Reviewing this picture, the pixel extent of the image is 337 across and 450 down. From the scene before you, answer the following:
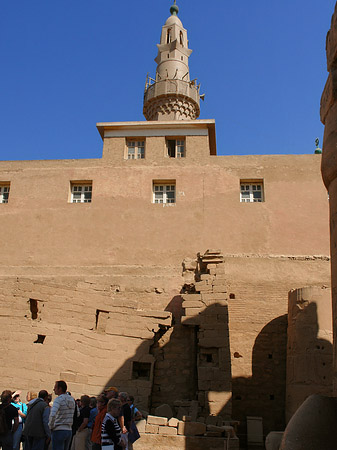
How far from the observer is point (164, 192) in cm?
2050

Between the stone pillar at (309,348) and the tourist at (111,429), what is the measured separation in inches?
292

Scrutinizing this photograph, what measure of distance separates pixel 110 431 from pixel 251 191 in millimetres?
14969

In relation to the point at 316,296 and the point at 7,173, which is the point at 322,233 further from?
the point at 7,173

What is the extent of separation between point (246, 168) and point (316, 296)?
776cm

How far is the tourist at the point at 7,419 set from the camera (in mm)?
7660

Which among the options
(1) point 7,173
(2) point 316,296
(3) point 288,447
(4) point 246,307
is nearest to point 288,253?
(4) point 246,307

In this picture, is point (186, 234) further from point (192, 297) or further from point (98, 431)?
point (98, 431)

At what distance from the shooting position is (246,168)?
66.5 feet

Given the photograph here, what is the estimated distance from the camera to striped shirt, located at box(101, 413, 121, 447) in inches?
250

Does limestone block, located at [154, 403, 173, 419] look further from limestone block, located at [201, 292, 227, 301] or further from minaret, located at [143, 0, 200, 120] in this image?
minaret, located at [143, 0, 200, 120]

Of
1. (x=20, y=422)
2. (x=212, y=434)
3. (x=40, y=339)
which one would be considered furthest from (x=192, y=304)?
(x=20, y=422)

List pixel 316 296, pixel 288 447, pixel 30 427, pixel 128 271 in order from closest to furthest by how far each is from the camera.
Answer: pixel 288 447, pixel 30 427, pixel 316 296, pixel 128 271

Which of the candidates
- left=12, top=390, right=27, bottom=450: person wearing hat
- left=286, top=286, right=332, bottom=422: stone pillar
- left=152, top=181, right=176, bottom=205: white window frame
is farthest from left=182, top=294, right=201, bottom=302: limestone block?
left=152, top=181, right=176, bottom=205: white window frame

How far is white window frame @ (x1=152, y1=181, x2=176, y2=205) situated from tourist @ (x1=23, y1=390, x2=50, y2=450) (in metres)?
13.1
